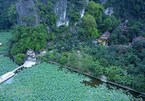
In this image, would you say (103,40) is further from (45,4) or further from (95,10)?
(45,4)

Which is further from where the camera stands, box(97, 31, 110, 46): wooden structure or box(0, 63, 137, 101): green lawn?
box(97, 31, 110, 46): wooden structure

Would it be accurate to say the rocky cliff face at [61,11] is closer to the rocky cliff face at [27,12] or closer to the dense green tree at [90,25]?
the dense green tree at [90,25]

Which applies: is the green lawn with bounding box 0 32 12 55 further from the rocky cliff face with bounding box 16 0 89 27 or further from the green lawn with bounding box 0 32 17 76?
the rocky cliff face with bounding box 16 0 89 27

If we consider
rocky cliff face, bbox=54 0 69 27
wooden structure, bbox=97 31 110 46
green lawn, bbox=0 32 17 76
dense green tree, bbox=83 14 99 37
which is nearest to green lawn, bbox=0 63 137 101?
green lawn, bbox=0 32 17 76

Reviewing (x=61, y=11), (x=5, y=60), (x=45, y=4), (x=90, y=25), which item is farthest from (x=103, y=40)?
(x=5, y=60)

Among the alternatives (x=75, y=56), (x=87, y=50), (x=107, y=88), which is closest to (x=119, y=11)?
(x=87, y=50)

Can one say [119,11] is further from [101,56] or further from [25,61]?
[25,61]
